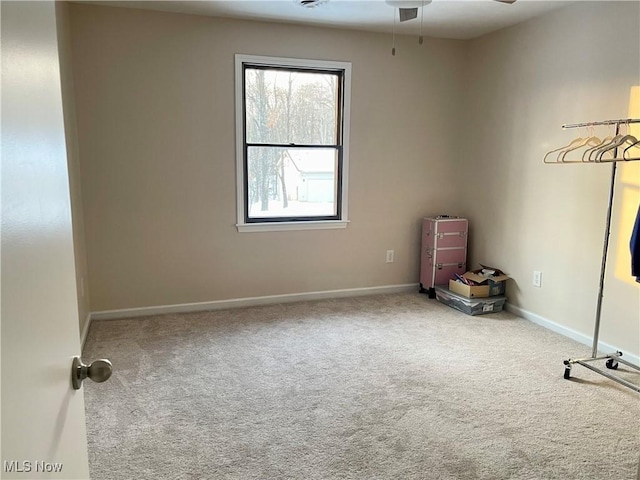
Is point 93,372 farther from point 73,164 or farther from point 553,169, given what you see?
point 553,169

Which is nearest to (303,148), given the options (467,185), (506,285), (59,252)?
(467,185)

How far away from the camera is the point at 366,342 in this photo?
3453 mm

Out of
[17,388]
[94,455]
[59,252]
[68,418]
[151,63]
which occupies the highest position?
[151,63]

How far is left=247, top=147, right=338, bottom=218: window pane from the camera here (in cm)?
419

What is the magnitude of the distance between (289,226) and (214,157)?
0.90 metres

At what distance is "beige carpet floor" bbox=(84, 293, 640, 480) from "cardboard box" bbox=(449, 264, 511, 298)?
1.18ft

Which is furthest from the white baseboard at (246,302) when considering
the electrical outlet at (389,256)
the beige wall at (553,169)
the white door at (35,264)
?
the white door at (35,264)

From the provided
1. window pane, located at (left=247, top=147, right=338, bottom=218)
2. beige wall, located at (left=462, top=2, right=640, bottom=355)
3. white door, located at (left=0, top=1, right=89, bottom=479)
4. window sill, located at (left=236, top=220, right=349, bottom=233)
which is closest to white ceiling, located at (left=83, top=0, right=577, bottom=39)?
beige wall, located at (left=462, top=2, right=640, bottom=355)

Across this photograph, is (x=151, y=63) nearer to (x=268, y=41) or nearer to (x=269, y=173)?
(x=268, y=41)

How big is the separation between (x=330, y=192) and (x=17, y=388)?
12.8 ft

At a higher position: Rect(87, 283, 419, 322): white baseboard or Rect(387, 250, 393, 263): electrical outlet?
Rect(387, 250, 393, 263): electrical outlet

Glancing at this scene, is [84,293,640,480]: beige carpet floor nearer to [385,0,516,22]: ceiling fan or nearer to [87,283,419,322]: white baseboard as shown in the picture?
[87,283,419,322]: white baseboard

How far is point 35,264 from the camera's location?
0.76m

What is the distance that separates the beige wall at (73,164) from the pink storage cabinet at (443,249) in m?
3.04
